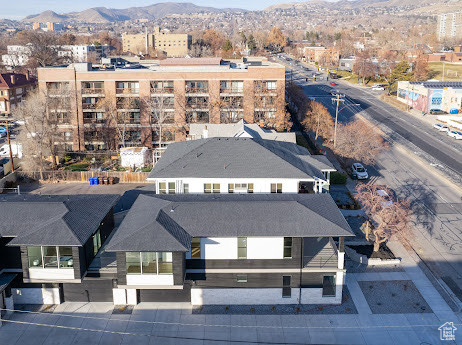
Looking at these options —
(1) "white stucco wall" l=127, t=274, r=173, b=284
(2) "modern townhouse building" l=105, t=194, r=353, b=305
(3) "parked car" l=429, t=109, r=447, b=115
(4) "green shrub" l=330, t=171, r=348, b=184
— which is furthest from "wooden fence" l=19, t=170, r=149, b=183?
(3) "parked car" l=429, t=109, r=447, b=115

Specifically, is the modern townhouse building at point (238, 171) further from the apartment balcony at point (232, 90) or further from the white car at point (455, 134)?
the white car at point (455, 134)

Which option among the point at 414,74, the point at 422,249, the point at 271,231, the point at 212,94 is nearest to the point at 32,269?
the point at 271,231

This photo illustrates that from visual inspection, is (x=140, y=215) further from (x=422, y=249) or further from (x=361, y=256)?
(x=422, y=249)

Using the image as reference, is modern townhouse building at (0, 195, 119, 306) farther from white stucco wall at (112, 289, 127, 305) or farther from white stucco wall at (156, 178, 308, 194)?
white stucco wall at (156, 178, 308, 194)

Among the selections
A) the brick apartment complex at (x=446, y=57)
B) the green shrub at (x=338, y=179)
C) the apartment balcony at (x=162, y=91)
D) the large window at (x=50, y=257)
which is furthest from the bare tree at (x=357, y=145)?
the brick apartment complex at (x=446, y=57)

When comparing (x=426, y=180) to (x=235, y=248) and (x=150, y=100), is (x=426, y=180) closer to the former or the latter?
(x=235, y=248)
